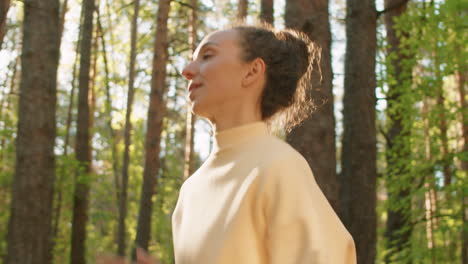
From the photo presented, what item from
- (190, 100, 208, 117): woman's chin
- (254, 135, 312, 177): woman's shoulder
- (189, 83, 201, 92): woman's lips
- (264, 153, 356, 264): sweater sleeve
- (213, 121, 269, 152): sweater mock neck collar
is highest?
(189, 83, 201, 92): woman's lips

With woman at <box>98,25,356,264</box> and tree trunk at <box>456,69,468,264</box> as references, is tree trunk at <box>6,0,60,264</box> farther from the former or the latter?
tree trunk at <box>456,69,468,264</box>

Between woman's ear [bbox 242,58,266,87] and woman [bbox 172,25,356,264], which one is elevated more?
woman's ear [bbox 242,58,266,87]

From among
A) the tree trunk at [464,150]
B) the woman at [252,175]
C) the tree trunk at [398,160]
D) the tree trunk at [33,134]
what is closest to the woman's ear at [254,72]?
the woman at [252,175]

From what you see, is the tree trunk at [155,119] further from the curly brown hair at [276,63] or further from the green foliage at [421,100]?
the curly brown hair at [276,63]

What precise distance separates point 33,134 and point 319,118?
11.7 ft

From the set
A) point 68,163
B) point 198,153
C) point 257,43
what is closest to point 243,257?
point 257,43

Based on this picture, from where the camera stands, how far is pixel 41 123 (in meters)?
6.56

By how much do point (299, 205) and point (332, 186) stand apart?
2.89m

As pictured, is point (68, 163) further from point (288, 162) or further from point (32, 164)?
point (288, 162)

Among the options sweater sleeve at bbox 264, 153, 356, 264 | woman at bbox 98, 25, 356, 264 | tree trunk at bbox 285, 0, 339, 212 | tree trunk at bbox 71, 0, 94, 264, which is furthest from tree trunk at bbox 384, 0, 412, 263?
sweater sleeve at bbox 264, 153, 356, 264

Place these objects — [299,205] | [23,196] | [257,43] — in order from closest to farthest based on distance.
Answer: [299,205] → [257,43] → [23,196]

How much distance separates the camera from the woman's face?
1.91m

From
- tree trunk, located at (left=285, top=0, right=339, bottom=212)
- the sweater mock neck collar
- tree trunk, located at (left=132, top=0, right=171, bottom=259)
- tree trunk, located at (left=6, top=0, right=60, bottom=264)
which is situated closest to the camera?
the sweater mock neck collar

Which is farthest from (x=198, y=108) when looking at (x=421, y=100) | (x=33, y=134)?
(x=421, y=100)
